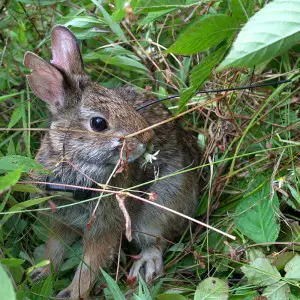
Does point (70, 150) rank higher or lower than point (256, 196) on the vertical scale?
higher

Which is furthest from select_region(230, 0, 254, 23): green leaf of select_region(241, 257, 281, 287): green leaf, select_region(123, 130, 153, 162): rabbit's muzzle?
select_region(241, 257, 281, 287): green leaf

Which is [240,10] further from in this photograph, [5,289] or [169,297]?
[169,297]

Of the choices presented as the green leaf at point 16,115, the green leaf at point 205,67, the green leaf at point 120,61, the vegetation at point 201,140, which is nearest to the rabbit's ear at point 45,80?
the vegetation at point 201,140

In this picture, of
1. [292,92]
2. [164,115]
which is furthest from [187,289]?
[292,92]

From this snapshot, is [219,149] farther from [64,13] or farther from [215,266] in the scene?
[64,13]

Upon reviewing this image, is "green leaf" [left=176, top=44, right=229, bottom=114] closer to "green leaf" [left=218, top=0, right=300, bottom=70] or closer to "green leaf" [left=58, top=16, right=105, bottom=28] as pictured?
"green leaf" [left=218, top=0, right=300, bottom=70]

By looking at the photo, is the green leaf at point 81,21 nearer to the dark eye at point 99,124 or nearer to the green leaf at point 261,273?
the dark eye at point 99,124
